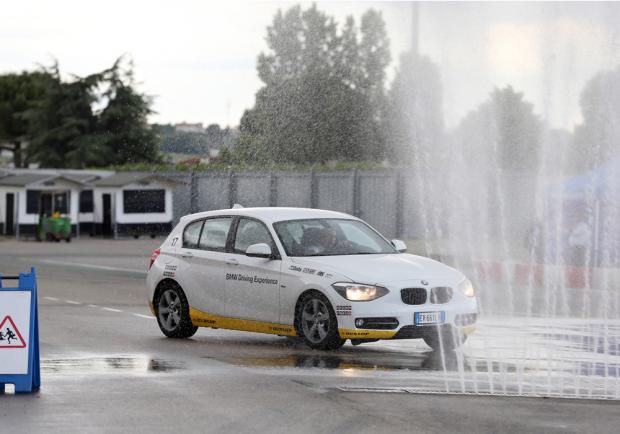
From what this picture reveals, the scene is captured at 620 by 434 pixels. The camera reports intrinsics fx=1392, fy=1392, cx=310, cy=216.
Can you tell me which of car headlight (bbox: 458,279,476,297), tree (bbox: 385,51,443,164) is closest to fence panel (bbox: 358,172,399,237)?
tree (bbox: 385,51,443,164)

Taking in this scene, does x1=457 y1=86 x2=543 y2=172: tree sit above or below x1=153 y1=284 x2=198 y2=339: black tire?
above

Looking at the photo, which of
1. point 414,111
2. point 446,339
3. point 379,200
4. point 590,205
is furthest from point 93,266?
point 446,339

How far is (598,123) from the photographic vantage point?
48.6 meters

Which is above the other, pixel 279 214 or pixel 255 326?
pixel 279 214

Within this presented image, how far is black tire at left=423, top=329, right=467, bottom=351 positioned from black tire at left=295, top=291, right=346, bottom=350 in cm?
90

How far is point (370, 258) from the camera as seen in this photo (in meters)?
14.6

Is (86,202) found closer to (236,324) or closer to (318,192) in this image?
(318,192)

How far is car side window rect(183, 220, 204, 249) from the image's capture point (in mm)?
16062

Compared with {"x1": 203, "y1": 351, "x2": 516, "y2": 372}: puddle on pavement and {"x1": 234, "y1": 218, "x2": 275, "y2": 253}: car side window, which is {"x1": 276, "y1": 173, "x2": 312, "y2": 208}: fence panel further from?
{"x1": 203, "y1": 351, "x2": 516, "y2": 372}: puddle on pavement

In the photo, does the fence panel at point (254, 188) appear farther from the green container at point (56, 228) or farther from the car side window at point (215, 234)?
the car side window at point (215, 234)

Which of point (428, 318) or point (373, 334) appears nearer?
point (373, 334)

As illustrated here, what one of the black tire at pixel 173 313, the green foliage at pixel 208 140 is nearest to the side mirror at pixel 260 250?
the black tire at pixel 173 313

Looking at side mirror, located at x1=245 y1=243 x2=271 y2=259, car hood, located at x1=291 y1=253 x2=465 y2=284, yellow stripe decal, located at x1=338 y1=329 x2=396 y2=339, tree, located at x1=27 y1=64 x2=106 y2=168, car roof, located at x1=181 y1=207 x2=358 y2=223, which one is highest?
tree, located at x1=27 y1=64 x2=106 y2=168

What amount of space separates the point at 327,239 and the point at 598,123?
3524 cm
